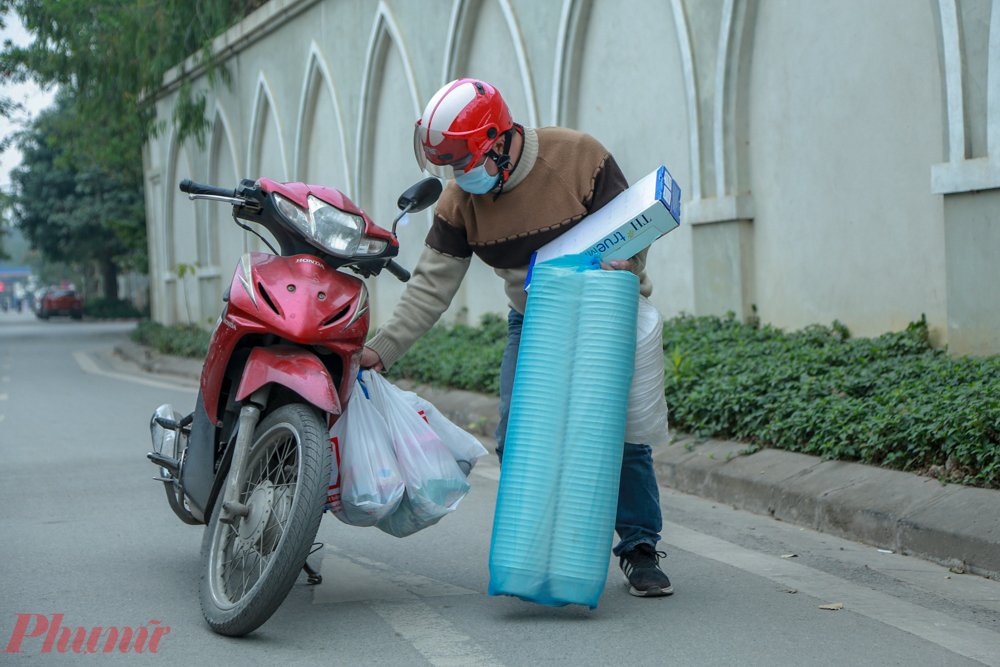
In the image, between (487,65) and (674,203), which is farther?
(487,65)

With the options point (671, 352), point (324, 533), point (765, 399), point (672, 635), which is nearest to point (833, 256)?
point (671, 352)

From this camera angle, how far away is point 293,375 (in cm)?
316

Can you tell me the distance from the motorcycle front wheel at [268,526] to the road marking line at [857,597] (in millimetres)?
1770

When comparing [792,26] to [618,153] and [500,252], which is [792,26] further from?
[500,252]

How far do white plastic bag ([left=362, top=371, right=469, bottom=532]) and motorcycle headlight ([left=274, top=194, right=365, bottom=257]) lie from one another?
469 millimetres

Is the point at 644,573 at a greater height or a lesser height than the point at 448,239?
lesser

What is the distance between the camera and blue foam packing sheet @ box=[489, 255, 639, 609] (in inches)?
125

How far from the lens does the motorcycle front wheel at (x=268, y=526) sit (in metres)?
2.92

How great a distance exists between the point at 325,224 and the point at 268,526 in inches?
38.1

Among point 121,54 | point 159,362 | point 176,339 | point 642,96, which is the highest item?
point 121,54

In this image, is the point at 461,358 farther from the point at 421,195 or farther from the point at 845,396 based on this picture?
the point at 421,195

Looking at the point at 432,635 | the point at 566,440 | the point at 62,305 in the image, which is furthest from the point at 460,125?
the point at 62,305

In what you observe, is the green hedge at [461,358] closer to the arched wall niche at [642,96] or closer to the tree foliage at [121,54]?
the arched wall niche at [642,96]

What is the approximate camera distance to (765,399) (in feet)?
18.7
